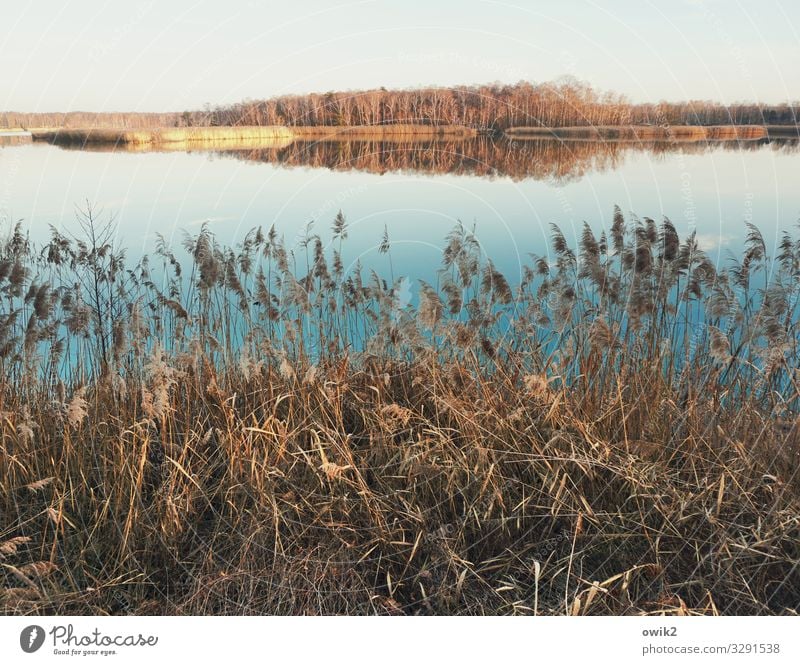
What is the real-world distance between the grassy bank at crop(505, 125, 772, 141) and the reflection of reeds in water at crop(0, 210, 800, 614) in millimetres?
1938

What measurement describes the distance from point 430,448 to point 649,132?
3.80 metres

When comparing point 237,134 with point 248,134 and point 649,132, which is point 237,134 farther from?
point 649,132

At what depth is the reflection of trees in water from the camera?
524 centimetres

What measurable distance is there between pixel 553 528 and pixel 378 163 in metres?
3.35

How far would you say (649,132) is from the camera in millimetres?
5926

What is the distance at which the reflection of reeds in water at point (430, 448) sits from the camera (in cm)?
291

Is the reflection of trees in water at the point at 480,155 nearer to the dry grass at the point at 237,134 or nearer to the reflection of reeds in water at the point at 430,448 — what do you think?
the dry grass at the point at 237,134

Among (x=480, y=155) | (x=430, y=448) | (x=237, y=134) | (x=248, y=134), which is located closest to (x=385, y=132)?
(x=480, y=155)

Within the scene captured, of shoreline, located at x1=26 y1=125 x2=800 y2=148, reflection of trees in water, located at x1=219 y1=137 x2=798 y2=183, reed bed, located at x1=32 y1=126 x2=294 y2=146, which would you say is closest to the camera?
reflection of trees in water, located at x1=219 y1=137 x2=798 y2=183

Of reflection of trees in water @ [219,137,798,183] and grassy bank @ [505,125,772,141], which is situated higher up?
grassy bank @ [505,125,772,141]

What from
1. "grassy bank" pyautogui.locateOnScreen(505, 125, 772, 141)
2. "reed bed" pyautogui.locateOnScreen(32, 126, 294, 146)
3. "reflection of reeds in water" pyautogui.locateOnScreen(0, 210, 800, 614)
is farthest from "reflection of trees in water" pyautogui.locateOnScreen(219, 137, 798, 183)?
"reflection of reeds in water" pyautogui.locateOnScreen(0, 210, 800, 614)

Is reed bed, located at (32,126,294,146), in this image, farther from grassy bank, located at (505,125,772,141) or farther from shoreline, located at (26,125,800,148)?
grassy bank, located at (505,125,772,141)

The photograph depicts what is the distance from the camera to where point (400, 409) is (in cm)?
312

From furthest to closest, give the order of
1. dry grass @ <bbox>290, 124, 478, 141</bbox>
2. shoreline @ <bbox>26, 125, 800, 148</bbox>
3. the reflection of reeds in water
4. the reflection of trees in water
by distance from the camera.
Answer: dry grass @ <bbox>290, 124, 478, 141</bbox> < shoreline @ <bbox>26, 125, 800, 148</bbox> < the reflection of trees in water < the reflection of reeds in water
